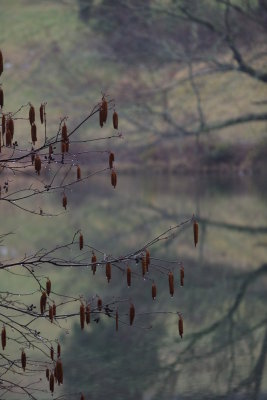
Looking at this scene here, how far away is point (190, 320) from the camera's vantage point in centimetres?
1016

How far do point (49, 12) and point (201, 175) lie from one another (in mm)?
15963

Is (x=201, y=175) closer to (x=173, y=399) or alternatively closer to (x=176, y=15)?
(x=176, y=15)

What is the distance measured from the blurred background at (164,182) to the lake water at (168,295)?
0.08ft

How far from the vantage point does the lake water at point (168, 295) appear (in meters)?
7.80

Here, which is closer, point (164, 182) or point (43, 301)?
point (43, 301)

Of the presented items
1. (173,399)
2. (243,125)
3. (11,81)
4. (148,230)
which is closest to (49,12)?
(11,81)

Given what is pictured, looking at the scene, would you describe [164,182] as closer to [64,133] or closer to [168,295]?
[168,295]

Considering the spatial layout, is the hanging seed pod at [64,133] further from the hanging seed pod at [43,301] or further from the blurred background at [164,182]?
the blurred background at [164,182]

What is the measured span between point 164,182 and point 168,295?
45.9 ft

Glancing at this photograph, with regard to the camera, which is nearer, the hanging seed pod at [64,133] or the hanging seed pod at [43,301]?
the hanging seed pod at [64,133]

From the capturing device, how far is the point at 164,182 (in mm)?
25547

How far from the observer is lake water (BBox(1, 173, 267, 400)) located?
7.80 meters

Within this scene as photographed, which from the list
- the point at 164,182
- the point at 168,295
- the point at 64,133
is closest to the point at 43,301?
the point at 64,133

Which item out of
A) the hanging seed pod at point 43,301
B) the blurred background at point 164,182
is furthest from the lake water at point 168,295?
the hanging seed pod at point 43,301
